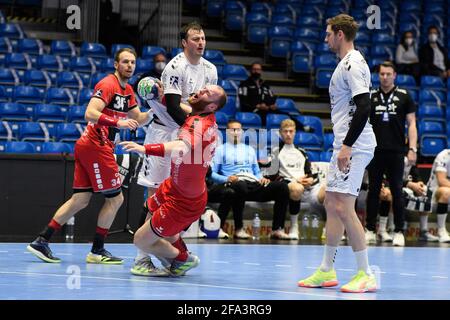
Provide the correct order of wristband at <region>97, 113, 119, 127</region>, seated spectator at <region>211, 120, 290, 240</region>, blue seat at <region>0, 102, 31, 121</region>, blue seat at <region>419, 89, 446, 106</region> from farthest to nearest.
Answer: blue seat at <region>419, 89, 446, 106</region> → blue seat at <region>0, 102, 31, 121</region> → seated spectator at <region>211, 120, 290, 240</region> → wristband at <region>97, 113, 119, 127</region>

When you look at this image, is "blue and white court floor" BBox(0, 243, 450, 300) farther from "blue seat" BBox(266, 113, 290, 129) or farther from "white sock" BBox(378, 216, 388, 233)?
"blue seat" BBox(266, 113, 290, 129)

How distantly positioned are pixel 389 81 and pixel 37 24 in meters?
9.47

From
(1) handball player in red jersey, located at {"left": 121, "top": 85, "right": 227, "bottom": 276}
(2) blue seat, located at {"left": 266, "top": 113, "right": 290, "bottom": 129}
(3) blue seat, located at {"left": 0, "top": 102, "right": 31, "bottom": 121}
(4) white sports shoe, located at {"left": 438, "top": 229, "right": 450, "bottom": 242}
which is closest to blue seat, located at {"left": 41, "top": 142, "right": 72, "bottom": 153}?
(3) blue seat, located at {"left": 0, "top": 102, "right": 31, "bottom": 121}

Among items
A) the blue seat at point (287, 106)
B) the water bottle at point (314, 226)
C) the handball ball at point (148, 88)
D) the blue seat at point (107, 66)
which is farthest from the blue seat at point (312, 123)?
the handball ball at point (148, 88)

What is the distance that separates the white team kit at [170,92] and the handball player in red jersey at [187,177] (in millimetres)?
662

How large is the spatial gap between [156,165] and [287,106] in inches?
Result: 326

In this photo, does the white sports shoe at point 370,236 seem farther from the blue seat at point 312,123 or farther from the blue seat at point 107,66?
the blue seat at point 107,66

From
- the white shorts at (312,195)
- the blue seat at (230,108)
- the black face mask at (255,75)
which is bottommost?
the white shorts at (312,195)

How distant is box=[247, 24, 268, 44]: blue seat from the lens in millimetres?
17859

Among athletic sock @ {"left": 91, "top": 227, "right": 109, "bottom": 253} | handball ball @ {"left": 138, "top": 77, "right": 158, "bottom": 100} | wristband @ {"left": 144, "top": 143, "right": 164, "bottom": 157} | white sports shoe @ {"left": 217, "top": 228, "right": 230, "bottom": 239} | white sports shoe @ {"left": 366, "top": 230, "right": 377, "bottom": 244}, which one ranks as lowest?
white sports shoe @ {"left": 217, "top": 228, "right": 230, "bottom": 239}

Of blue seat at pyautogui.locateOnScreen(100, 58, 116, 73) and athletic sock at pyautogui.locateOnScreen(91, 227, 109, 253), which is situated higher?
blue seat at pyautogui.locateOnScreen(100, 58, 116, 73)

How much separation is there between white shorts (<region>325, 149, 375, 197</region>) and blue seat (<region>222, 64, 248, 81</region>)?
9704 mm

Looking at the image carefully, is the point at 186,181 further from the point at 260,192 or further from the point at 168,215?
the point at 260,192

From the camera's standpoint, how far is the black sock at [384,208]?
11969mm
